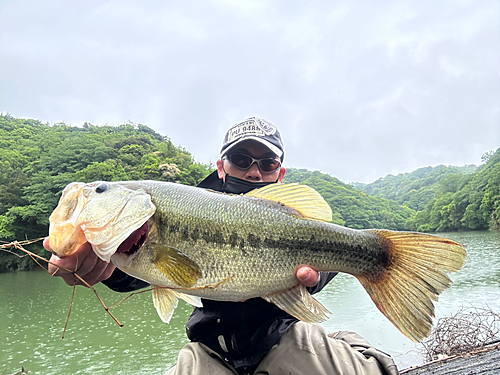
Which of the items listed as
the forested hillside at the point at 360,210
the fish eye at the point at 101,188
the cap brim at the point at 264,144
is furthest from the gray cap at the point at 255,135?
the forested hillside at the point at 360,210

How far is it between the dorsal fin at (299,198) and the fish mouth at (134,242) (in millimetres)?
743

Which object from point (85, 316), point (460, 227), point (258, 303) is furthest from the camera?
point (460, 227)

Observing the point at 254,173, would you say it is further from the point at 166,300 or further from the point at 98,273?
the point at 98,273

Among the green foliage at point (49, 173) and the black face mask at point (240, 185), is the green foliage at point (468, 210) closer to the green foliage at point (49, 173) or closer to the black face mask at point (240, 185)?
the green foliage at point (49, 173)

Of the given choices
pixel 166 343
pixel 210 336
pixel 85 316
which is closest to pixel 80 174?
pixel 85 316

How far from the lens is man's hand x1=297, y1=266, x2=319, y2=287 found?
6.15ft

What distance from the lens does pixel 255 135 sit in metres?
3.23

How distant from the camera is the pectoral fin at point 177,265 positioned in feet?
5.90

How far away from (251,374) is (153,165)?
30988mm

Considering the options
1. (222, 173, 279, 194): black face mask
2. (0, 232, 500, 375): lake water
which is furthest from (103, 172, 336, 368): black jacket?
(0, 232, 500, 375): lake water

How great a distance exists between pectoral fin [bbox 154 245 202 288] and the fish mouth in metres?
0.11

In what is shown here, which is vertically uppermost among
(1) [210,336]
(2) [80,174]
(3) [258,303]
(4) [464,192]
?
(2) [80,174]

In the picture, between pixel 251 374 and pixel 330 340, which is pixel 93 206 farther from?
pixel 330 340

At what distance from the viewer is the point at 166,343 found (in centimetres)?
1076
